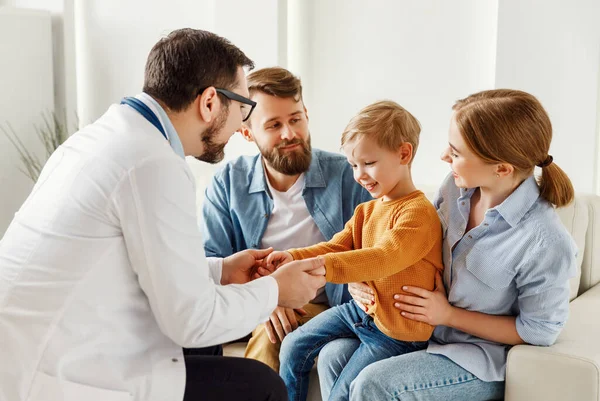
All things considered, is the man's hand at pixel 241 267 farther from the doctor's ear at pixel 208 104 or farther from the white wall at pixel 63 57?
the white wall at pixel 63 57

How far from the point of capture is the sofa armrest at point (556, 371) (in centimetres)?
188

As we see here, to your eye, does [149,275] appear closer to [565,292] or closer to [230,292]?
[230,292]

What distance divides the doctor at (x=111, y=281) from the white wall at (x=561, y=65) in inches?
68.5

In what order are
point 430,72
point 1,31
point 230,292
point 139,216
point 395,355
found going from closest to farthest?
point 139,216
point 230,292
point 395,355
point 430,72
point 1,31

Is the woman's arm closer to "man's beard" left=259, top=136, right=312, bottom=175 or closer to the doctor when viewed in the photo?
the doctor

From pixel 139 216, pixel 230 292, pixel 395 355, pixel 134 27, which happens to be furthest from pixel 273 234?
pixel 134 27

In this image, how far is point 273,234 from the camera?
2.71 metres

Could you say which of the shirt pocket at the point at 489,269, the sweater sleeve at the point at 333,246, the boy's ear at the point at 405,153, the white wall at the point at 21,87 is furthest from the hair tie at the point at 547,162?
the white wall at the point at 21,87

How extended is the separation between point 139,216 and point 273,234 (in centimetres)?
111

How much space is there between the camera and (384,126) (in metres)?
2.20

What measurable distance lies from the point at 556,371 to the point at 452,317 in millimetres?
303

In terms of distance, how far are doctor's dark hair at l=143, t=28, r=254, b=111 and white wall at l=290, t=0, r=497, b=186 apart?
68.6 inches

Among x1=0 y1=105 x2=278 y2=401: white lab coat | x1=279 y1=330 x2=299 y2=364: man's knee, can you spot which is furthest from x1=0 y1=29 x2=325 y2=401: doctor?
x1=279 y1=330 x2=299 y2=364: man's knee

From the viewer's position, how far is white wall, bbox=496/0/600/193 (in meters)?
2.95
